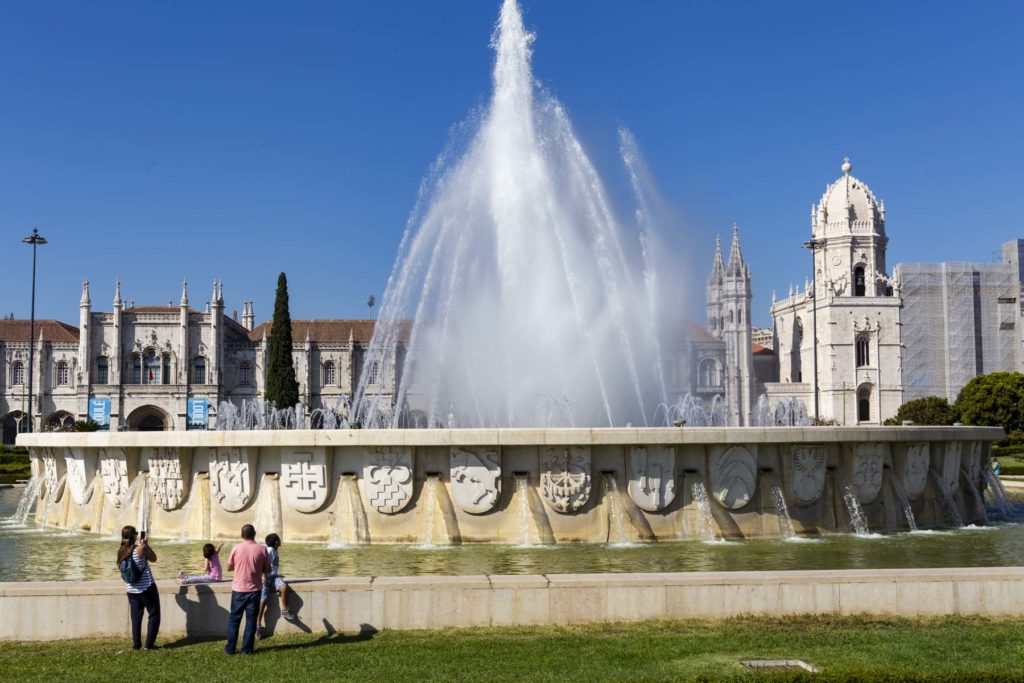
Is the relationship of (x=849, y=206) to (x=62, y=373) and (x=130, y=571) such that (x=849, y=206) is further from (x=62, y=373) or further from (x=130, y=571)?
(x=130, y=571)

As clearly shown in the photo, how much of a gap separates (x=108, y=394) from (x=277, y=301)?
1716 centimetres

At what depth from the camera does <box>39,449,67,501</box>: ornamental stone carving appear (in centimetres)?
1557

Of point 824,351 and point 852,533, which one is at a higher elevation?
point 824,351

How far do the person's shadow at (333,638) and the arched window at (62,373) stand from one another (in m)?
72.4

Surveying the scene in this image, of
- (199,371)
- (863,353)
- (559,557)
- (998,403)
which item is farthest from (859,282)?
(559,557)

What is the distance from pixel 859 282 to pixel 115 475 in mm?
73080

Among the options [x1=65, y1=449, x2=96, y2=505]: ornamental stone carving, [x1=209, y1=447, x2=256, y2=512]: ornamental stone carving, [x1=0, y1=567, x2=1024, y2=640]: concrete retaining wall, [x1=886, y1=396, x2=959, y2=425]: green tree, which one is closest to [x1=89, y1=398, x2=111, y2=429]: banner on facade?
[x1=886, y1=396, x2=959, y2=425]: green tree

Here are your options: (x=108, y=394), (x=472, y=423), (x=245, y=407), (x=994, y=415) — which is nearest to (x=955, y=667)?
(x=472, y=423)

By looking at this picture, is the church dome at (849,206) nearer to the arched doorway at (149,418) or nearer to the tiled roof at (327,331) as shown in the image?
the tiled roof at (327,331)

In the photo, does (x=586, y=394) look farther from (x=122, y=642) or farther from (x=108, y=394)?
(x=108, y=394)

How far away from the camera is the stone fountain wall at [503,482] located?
1231 centimetres

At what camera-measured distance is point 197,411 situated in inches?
2881

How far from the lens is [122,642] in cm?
777

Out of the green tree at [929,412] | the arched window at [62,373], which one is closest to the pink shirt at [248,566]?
the green tree at [929,412]
